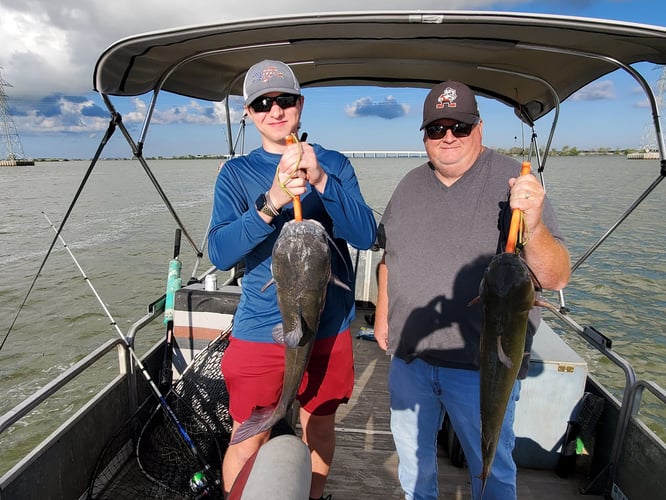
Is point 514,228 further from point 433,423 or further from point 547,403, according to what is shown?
point 547,403

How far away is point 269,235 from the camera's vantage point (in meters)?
2.22

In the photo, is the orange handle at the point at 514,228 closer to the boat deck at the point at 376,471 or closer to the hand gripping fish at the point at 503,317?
the hand gripping fish at the point at 503,317

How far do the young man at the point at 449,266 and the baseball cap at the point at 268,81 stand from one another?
29.1 inches

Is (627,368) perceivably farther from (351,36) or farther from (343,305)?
(351,36)

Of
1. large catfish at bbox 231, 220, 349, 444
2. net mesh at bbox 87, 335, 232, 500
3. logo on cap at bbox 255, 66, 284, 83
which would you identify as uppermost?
logo on cap at bbox 255, 66, 284, 83

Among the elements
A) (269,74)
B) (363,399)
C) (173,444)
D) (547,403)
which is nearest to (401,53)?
(269,74)

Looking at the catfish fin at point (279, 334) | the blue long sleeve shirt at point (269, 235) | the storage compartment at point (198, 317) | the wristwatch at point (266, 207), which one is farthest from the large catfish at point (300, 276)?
the storage compartment at point (198, 317)

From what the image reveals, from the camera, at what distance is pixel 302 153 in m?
1.78

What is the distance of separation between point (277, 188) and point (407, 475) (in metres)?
1.98

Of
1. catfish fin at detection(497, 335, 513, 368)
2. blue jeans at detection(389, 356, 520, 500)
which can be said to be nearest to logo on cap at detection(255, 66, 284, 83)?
catfish fin at detection(497, 335, 513, 368)

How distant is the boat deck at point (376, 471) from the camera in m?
3.31

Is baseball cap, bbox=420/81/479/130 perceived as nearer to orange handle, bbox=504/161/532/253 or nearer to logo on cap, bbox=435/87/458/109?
logo on cap, bbox=435/87/458/109

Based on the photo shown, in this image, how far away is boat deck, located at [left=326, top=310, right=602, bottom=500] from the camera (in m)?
3.31

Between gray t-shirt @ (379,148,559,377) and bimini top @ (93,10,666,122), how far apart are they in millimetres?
831
